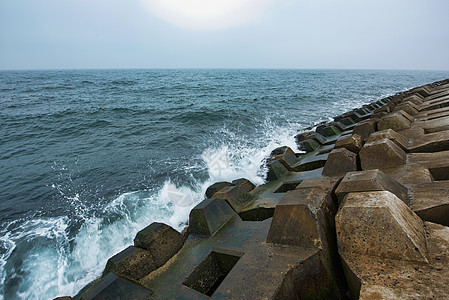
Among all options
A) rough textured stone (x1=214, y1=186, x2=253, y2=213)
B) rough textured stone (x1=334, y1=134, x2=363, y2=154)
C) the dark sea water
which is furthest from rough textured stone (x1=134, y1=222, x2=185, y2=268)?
rough textured stone (x1=334, y1=134, x2=363, y2=154)

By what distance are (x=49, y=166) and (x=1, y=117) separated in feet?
36.1

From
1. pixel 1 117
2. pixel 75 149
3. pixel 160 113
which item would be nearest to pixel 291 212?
pixel 75 149

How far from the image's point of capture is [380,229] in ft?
5.56

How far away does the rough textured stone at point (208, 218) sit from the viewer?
2837 millimetres

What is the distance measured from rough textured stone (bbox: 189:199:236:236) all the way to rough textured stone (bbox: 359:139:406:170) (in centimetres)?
228

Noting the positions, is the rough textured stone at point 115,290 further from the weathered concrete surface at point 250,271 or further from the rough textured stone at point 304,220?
the rough textured stone at point 304,220

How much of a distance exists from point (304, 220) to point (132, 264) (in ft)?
5.94

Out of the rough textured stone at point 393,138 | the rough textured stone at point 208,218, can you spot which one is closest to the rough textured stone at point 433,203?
the rough textured stone at point 393,138

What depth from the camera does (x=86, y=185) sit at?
6398 millimetres

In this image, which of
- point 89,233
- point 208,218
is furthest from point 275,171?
point 89,233

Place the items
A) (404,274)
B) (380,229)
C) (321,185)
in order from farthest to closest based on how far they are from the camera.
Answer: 1. (321,185)
2. (380,229)
3. (404,274)

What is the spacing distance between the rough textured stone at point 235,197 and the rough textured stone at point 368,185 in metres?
1.56

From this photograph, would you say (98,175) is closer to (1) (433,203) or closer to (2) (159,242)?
(2) (159,242)

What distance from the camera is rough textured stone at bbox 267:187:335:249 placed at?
2.03 m
